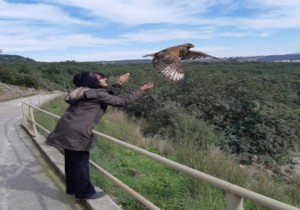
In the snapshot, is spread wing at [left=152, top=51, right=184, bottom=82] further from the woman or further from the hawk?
the woman

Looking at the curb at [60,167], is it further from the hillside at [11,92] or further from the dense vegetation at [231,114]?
the hillside at [11,92]

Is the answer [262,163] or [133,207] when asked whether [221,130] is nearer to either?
[262,163]

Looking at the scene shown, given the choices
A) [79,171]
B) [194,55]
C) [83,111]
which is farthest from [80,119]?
[194,55]

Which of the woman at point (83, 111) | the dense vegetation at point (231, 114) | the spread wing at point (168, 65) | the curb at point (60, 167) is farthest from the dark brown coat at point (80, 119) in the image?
the dense vegetation at point (231, 114)

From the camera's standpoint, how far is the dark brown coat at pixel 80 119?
5.79 meters

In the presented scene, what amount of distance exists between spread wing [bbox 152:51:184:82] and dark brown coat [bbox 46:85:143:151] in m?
2.16

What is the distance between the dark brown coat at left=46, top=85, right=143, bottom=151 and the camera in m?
5.79

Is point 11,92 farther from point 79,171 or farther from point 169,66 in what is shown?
point 169,66

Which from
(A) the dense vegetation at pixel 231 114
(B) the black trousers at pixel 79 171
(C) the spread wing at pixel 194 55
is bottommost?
(A) the dense vegetation at pixel 231 114

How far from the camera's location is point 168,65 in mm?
3568

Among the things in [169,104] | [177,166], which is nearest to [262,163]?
[169,104]

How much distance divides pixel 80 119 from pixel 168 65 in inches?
99.3

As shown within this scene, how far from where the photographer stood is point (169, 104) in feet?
54.9

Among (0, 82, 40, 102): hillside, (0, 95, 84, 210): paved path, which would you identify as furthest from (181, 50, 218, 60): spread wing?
(0, 82, 40, 102): hillside
